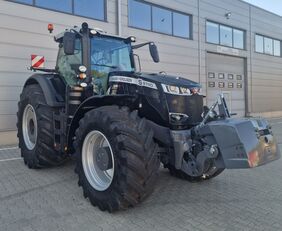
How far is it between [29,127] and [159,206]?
349 centimetres

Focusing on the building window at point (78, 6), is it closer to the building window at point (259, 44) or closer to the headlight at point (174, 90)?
the headlight at point (174, 90)

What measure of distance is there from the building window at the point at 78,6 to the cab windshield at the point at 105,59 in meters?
5.16

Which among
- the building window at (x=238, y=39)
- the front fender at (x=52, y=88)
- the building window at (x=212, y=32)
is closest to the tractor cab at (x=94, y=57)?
the front fender at (x=52, y=88)

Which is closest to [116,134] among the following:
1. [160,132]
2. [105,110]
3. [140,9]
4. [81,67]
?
[105,110]

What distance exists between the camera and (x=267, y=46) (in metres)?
21.9

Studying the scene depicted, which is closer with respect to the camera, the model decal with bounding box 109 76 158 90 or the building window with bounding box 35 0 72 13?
the model decal with bounding box 109 76 158 90

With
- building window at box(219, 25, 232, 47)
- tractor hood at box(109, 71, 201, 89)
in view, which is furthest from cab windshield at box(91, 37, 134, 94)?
building window at box(219, 25, 232, 47)

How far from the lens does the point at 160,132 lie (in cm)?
423

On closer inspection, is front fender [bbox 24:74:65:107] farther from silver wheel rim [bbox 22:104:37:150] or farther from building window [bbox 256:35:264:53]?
building window [bbox 256:35:264:53]

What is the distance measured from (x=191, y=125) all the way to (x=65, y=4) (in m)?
7.64

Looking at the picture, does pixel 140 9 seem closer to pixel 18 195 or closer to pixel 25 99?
pixel 25 99

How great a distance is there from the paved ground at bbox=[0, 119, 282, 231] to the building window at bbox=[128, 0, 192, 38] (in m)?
8.60

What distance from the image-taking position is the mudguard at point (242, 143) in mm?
3416

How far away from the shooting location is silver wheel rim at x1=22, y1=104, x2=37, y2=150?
6207mm
